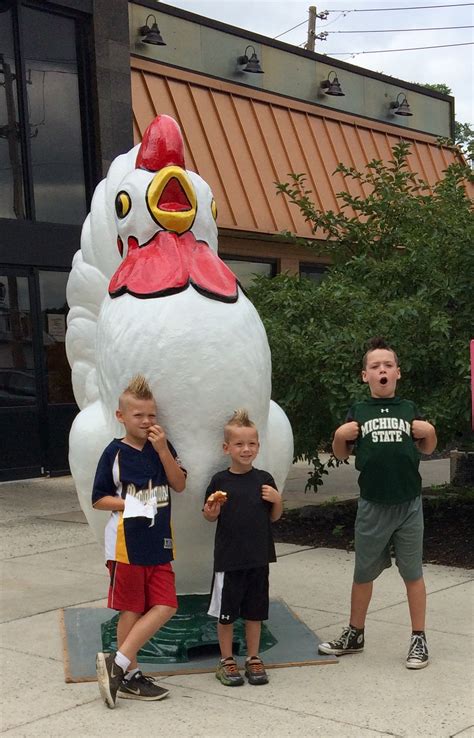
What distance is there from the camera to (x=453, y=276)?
7.10m

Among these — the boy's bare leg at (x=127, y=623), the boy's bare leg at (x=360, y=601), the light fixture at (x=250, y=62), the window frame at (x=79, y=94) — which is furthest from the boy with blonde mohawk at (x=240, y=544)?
the light fixture at (x=250, y=62)

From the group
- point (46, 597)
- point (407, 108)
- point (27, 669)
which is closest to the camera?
point (27, 669)

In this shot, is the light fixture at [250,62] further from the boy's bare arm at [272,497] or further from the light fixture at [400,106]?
the boy's bare arm at [272,497]

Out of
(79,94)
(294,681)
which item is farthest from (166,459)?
(79,94)

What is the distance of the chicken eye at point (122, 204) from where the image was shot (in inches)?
174

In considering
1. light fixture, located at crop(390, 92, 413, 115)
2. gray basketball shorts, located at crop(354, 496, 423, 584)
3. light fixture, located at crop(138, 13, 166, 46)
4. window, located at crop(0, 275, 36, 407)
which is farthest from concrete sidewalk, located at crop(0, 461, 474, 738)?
light fixture, located at crop(390, 92, 413, 115)

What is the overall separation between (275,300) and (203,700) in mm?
4142

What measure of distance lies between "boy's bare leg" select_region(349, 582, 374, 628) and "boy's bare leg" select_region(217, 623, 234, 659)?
691 millimetres

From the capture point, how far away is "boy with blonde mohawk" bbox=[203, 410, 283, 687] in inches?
157

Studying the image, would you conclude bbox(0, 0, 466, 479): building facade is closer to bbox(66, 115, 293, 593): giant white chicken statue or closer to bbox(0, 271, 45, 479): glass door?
bbox(0, 271, 45, 479): glass door

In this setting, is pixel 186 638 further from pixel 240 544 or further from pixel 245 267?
pixel 245 267

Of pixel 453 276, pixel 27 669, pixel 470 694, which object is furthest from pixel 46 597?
pixel 453 276

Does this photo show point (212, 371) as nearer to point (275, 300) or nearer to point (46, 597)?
point (46, 597)

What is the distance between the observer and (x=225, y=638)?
160 inches
